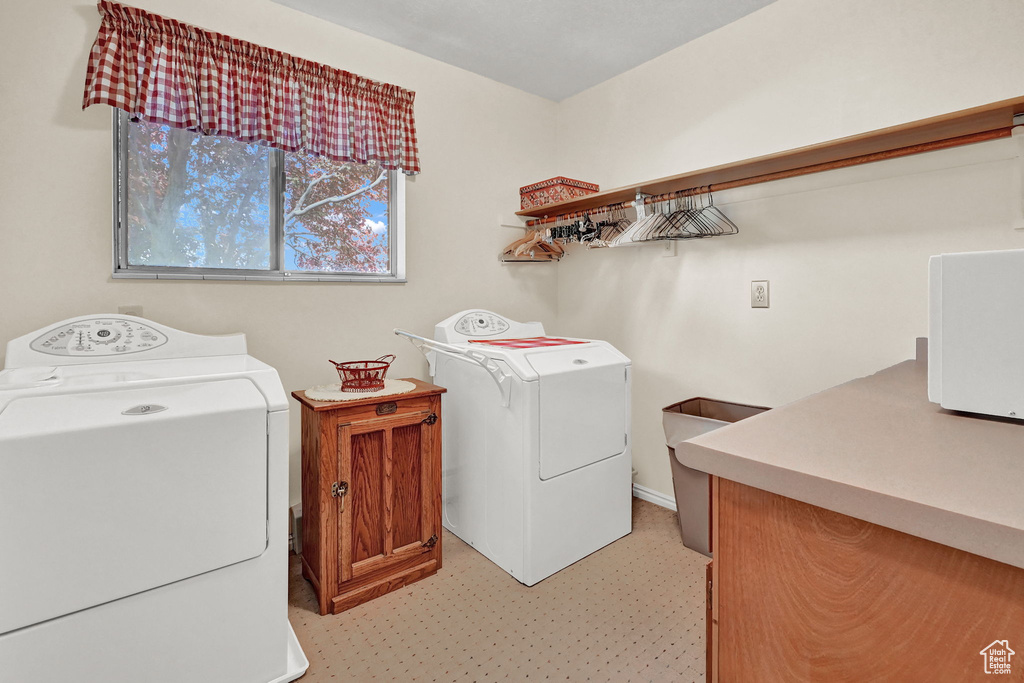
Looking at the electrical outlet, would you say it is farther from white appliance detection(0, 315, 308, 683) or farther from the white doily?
white appliance detection(0, 315, 308, 683)

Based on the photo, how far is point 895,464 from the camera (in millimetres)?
604

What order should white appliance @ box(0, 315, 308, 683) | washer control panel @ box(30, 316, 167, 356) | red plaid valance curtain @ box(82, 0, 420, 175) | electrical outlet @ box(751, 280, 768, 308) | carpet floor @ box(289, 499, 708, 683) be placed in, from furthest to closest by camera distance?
1. electrical outlet @ box(751, 280, 768, 308)
2. red plaid valance curtain @ box(82, 0, 420, 175)
3. washer control panel @ box(30, 316, 167, 356)
4. carpet floor @ box(289, 499, 708, 683)
5. white appliance @ box(0, 315, 308, 683)

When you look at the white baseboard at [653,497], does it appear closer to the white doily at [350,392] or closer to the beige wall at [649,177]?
the beige wall at [649,177]

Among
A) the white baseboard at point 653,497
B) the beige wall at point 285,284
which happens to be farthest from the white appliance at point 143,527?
the white baseboard at point 653,497

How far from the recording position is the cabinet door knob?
5.87ft

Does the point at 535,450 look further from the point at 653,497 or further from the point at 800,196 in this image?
the point at 800,196

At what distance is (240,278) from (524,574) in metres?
1.78

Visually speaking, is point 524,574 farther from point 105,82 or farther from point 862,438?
point 105,82

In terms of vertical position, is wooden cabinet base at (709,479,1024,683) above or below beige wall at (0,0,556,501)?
below

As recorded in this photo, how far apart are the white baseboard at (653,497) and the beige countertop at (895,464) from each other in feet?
6.39

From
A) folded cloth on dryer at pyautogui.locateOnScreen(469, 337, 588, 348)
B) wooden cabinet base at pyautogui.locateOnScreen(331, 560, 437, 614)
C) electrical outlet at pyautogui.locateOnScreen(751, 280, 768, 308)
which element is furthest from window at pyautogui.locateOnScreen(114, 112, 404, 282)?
electrical outlet at pyautogui.locateOnScreen(751, 280, 768, 308)

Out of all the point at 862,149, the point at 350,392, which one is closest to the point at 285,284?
the point at 350,392

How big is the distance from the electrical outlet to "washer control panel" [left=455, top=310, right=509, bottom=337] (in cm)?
133

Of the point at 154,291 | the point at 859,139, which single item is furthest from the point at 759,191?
the point at 154,291
